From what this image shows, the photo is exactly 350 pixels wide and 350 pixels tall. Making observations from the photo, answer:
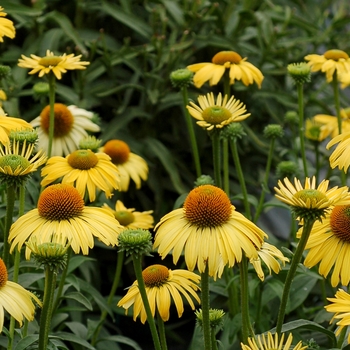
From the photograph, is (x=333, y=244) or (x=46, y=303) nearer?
(x=46, y=303)

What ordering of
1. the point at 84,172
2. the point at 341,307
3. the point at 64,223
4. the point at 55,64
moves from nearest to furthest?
the point at 341,307, the point at 64,223, the point at 84,172, the point at 55,64

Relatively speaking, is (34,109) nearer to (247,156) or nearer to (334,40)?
(247,156)

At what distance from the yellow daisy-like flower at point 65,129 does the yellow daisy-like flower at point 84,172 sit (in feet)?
1.23

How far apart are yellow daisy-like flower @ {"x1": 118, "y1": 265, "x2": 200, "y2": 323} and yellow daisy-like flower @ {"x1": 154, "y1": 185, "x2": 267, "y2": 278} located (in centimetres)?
12

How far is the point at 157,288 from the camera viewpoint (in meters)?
1.26

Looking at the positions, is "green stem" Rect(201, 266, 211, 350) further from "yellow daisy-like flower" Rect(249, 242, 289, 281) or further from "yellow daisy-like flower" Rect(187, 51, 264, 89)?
"yellow daisy-like flower" Rect(187, 51, 264, 89)

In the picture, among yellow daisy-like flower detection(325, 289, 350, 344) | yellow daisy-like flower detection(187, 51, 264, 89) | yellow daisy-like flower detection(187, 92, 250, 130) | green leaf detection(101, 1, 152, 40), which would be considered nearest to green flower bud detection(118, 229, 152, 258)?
yellow daisy-like flower detection(325, 289, 350, 344)

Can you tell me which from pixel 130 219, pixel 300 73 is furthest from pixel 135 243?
pixel 300 73

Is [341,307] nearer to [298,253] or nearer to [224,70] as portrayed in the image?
[298,253]

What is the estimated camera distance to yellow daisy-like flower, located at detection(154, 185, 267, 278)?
109 cm

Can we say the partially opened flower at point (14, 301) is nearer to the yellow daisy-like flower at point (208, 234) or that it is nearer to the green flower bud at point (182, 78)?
the yellow daisy-like flower at point (208, 234)

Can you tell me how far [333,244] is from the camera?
1248mm

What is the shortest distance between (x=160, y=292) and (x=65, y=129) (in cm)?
76

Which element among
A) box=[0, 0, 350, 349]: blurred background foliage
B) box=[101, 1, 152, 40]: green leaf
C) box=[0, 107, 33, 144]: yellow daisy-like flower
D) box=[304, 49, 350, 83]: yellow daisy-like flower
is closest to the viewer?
box=[0, 107, 33, 144]: yellow daisy-like flower
